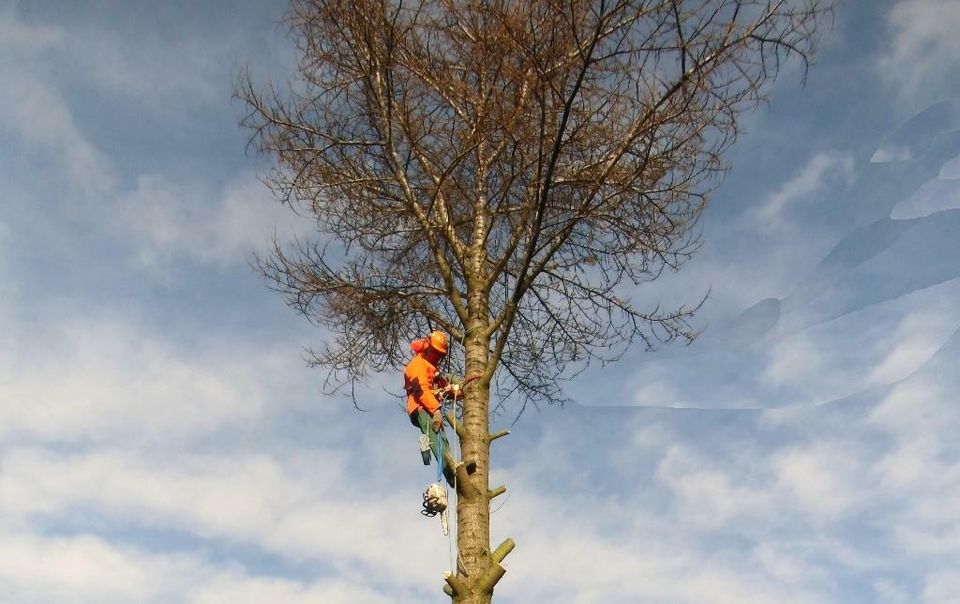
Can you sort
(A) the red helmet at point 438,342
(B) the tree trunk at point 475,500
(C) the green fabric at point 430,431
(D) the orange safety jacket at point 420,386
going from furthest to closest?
(A) the red helmet at point 438,342
(D) the orange safety jacket at point 420,386
(C) the green fabric at point 430,431
(B) the tree trunk at point 475,500

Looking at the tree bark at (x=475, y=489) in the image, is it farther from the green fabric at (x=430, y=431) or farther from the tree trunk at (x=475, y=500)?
the green fabric at (x=430, y=431)

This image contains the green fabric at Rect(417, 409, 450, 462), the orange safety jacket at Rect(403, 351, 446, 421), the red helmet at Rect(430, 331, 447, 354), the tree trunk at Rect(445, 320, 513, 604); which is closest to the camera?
the tree trunk at Rect(445, 320, 513, 604)

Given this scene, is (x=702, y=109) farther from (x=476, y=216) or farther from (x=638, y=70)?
(x=476, y=216)

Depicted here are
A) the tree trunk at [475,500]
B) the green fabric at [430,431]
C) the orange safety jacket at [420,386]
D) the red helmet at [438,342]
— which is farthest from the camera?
the red helmet at [438,342]

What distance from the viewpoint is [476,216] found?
282 inches

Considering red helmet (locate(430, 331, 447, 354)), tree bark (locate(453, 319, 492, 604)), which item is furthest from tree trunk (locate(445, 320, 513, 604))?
red helmet (locate(430, 331, 447, 354))

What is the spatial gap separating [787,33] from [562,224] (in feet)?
7.05

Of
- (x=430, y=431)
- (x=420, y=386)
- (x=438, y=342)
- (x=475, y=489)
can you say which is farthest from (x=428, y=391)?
(x=475, y=489)

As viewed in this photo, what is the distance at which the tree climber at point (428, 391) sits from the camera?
5.95 m

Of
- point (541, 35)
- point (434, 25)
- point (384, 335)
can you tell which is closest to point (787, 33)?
point (541, 35)

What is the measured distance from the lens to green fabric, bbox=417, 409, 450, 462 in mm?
5934

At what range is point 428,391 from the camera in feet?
20.0

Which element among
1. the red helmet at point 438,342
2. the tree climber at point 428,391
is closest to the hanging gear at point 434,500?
the tree climber at point 428,391

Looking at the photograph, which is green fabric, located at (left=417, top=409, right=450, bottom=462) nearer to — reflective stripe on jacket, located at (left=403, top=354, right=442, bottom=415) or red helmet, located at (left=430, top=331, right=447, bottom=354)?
reflective stripe on jacket, located at (left=403, top=354, right=442, bottom=415)
